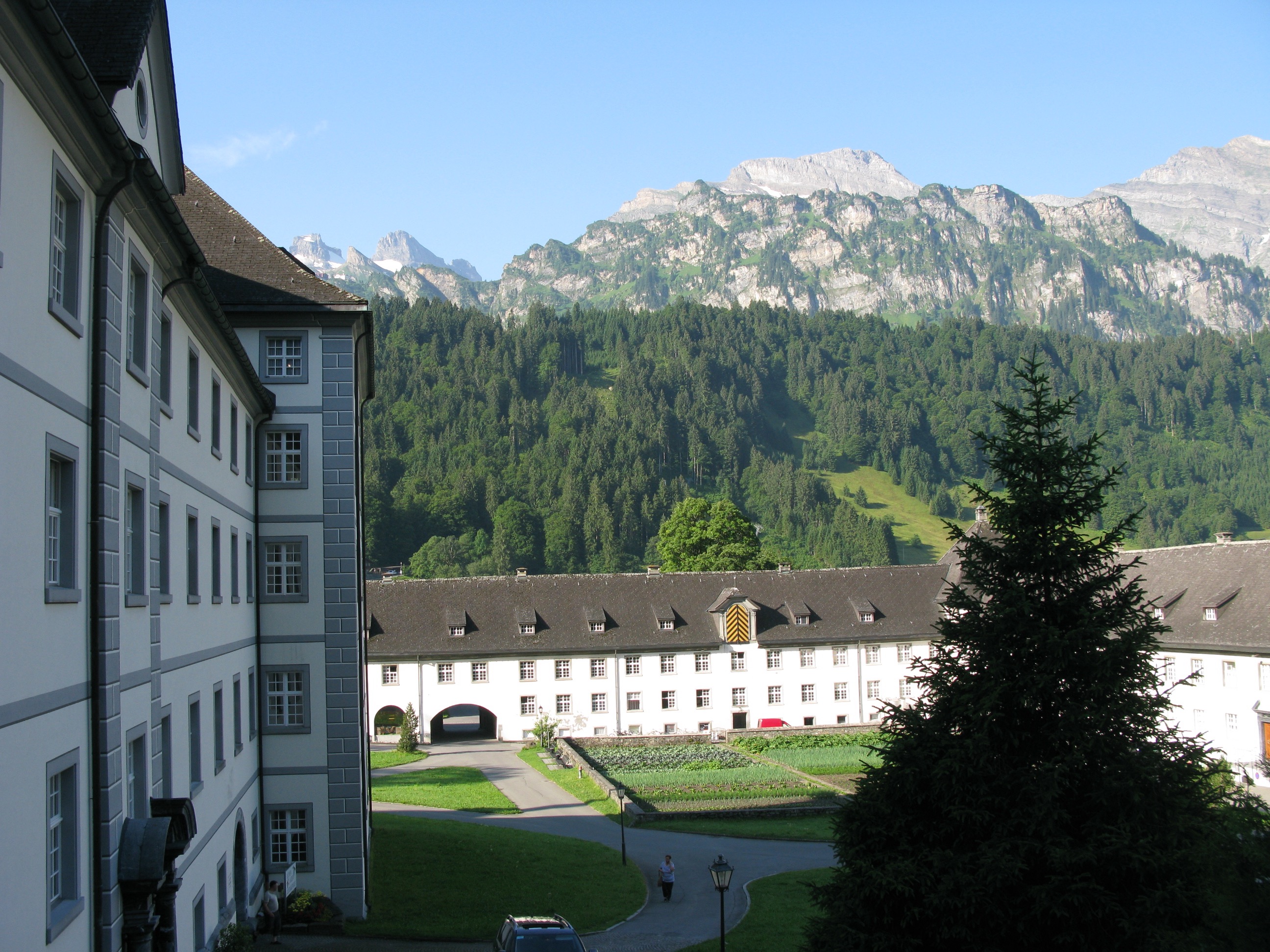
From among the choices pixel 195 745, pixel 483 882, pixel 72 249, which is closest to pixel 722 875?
pixel 195 745

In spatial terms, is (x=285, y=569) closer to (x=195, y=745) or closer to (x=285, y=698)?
(x=285, y=698)

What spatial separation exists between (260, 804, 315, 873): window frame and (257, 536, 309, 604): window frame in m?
4.77

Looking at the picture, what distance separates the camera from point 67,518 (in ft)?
37.9

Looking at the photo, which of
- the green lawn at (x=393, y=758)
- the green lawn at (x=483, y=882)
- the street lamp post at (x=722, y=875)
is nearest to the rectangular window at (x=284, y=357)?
the green lawn at (x=483, y=882)

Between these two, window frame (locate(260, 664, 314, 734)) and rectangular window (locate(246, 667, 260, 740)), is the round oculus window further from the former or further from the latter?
window frame (locate(260, 664, 314, 734))

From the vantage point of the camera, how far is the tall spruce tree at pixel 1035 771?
14.9 meters

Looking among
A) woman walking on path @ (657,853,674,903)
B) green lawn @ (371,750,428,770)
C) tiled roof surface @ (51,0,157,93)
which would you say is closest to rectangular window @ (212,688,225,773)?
tiled roof surface @ (51,0,157,93)

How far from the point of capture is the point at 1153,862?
14.7 m

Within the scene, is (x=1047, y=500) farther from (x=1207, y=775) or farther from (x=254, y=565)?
(x=254, y=565)

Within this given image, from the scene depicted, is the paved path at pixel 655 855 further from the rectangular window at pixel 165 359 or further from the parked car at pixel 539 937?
the rectangular window at pixel 165 359

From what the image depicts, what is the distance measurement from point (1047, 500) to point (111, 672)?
12682 mm

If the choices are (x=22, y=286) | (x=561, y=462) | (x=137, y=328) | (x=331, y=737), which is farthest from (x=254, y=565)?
(x=561, y=462)

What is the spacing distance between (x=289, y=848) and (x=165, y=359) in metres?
14.5

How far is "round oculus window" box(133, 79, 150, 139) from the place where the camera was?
54.3 feet
